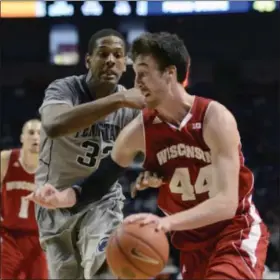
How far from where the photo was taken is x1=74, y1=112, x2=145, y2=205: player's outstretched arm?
10.6 ft

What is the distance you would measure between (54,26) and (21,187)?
13.8 feet

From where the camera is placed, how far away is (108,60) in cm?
387

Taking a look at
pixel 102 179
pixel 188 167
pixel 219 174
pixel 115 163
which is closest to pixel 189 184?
pixel 188 167

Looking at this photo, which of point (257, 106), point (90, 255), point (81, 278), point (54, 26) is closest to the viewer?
point (90, 255)

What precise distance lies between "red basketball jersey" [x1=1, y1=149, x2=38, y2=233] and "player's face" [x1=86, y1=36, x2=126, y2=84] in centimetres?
272

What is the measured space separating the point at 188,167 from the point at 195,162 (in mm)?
44

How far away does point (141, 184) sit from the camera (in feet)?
10.7

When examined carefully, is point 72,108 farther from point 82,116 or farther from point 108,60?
point 108,60

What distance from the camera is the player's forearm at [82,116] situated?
11.3 ft

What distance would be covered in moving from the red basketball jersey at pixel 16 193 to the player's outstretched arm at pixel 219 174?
366 centimetres

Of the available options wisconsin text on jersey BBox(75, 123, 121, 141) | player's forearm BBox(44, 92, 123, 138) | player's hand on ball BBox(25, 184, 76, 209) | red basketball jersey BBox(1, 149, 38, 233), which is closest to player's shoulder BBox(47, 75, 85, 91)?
wisconsin text on jersey BBox(75, 123, 121, 141)

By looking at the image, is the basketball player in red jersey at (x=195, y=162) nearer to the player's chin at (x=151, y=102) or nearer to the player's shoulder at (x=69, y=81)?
the player's chin at (x=151, y=102)

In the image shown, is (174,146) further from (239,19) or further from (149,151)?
(239,19)

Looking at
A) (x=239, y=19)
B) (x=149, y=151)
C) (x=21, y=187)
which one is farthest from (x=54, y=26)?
(x=149, y=151)
